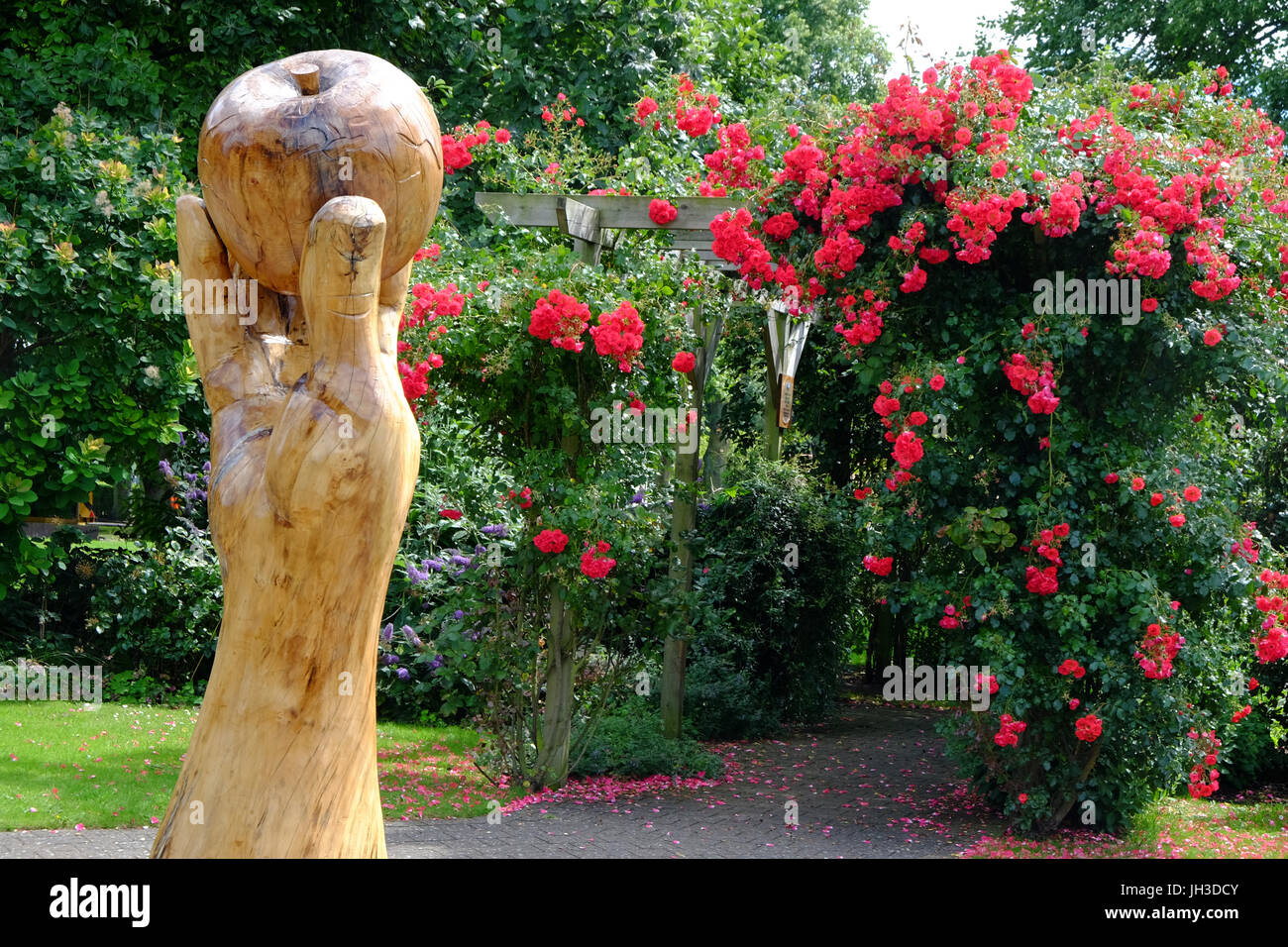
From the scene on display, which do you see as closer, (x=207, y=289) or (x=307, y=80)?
(x=307, y=80)

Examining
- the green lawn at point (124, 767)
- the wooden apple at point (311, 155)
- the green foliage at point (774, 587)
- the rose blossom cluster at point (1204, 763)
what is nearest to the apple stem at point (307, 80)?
the wooden apple at point (311, 155)

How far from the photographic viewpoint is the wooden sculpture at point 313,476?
2043mm

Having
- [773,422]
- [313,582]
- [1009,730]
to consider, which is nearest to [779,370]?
[773,422]

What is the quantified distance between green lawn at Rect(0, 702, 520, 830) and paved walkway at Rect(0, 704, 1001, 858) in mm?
252

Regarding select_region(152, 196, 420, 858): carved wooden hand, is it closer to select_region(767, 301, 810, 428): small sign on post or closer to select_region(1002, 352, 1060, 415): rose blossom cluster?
select_region(1002, 352, 1060, 415): rose blossom cluster

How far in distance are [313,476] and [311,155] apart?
0.61 meters

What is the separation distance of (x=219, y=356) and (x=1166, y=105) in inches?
221

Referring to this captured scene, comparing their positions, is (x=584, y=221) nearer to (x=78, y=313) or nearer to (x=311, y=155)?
(x=78, y=313)

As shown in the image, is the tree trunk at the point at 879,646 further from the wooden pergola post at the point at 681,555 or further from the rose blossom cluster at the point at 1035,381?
the rose blossom cluster at the point at 1035,381

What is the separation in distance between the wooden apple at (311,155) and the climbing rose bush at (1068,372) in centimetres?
382

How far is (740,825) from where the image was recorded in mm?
6469

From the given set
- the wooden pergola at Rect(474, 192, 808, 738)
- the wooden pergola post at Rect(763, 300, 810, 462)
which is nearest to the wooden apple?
the wooden pergola at Rect(474, 192, 808, 738)
